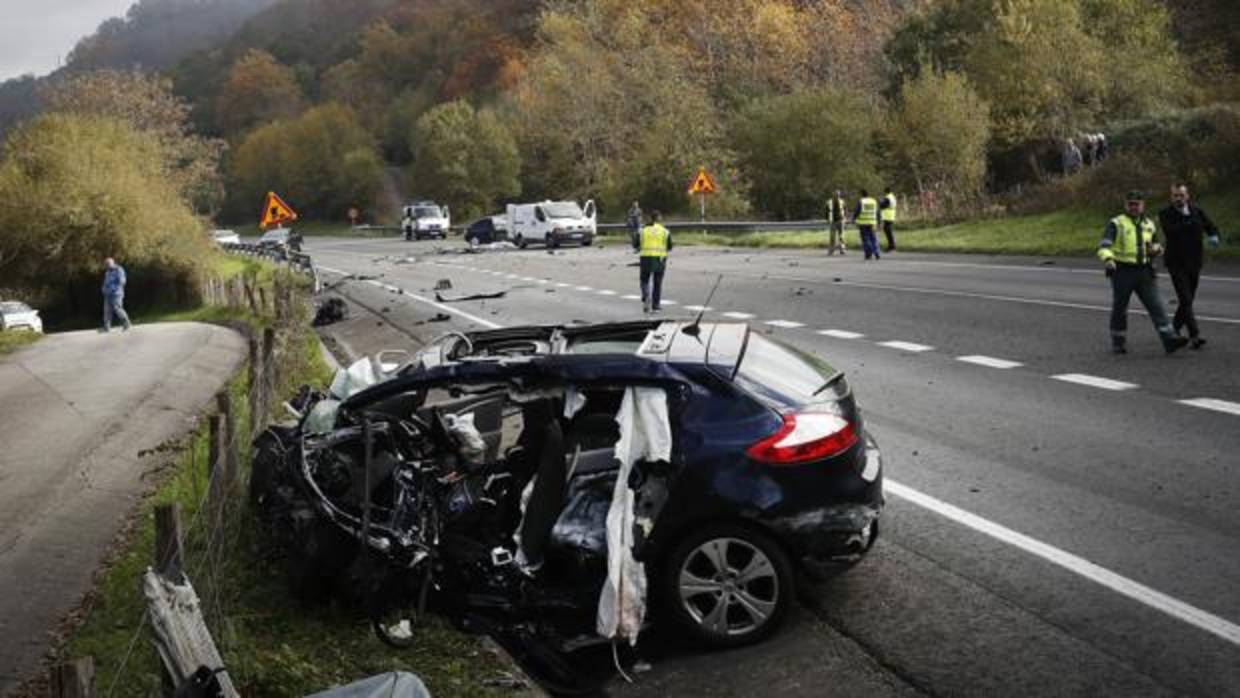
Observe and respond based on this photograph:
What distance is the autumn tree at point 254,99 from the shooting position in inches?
6053

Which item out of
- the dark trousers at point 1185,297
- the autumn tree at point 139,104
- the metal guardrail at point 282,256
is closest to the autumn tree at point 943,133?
the metal guardrail at point 282,256

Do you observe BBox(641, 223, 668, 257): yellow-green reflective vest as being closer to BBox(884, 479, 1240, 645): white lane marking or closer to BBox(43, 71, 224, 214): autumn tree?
BBox(884, 479, 1240, 645): white lane marking

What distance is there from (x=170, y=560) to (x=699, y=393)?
259 cm

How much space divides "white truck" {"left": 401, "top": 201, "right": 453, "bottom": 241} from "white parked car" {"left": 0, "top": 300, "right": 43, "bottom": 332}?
90.9 feet

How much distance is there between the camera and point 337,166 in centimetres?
12031

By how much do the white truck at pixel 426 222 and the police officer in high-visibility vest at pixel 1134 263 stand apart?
58126mm

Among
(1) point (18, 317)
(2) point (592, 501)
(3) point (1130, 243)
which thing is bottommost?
(1) point (18, 317)

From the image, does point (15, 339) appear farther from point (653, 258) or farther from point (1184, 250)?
point (1184, 250)

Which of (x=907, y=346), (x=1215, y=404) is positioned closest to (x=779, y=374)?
(x=1215, y=404)

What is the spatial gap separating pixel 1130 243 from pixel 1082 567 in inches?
300

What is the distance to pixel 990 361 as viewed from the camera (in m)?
13.7

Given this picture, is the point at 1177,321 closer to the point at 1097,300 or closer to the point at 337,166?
the point at 1097,300

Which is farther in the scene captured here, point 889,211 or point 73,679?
point 889,211

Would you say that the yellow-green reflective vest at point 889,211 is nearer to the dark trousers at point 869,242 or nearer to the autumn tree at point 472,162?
the dark trousers at point 869,242
